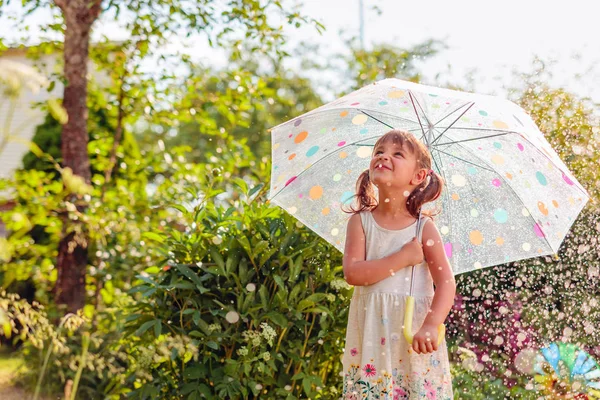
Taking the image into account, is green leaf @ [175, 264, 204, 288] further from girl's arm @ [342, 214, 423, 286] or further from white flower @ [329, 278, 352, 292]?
girl's arm @ [342, 214, 423, 286]

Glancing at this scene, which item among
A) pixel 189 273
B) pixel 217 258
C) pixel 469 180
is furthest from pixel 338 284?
pixel 469 180

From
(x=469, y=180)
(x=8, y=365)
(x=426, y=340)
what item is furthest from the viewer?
(x=8, y=365)

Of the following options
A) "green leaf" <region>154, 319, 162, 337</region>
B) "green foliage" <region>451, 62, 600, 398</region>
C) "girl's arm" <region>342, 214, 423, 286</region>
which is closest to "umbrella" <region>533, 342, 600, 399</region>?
"green foliage" <region>451, 62, 600, 398</region>

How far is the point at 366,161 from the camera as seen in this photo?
2.77m

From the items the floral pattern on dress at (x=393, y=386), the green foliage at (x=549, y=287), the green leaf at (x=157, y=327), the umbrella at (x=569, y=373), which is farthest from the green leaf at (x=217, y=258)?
the umbrella at (x=569, y=373)

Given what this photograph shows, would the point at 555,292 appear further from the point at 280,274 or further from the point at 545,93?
the point at 280,274

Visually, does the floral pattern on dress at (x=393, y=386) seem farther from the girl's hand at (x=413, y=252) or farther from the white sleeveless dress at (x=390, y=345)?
the girl's hand at (x=413, y=252)

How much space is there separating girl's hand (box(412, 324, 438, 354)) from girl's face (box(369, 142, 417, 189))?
1.54ft

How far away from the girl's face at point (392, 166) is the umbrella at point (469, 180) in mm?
291

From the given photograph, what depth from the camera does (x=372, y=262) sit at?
229 centimetres

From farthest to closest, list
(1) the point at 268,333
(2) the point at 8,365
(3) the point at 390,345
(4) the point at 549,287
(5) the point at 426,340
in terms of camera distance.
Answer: (2) the point at 8,365 → (4) the point at 549,287 → (1) the point at 268,333 → (3) the point at 390,345 → (5) the point at 426,340

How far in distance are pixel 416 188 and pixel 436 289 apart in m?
0.35

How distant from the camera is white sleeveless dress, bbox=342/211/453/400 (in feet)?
7.50

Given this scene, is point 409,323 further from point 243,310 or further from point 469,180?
point 243,310
